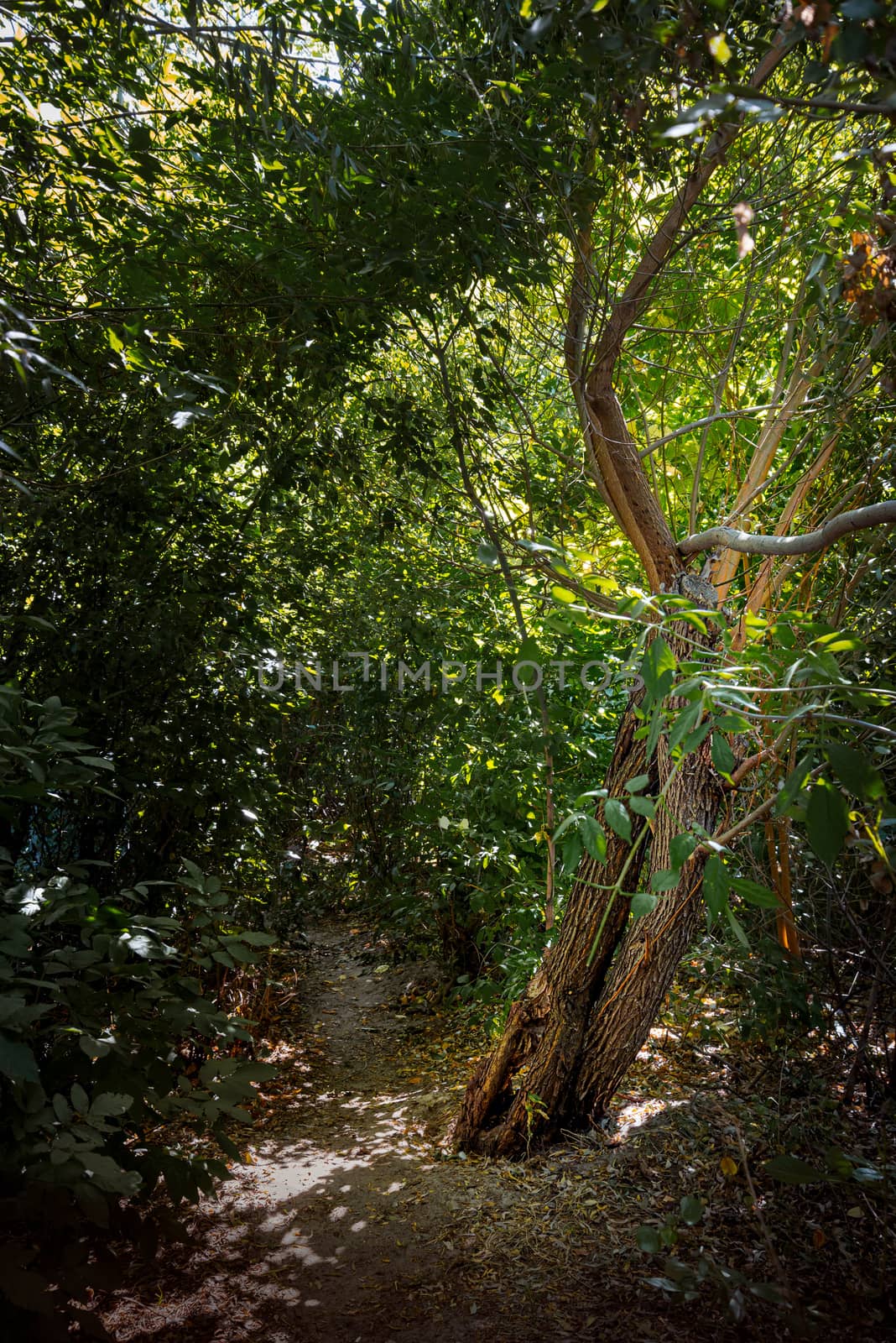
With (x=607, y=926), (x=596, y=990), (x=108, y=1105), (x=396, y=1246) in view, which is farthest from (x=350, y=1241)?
(x=108, y=1105)

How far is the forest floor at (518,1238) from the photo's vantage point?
7.04 ft

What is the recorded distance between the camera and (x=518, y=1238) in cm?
260

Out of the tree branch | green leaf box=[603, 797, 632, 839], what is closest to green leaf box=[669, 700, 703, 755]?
green leaf box=[603, 797, 632, 839]

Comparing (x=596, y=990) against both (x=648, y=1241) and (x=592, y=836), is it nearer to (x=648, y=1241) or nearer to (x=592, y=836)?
(x=648, y=1241)

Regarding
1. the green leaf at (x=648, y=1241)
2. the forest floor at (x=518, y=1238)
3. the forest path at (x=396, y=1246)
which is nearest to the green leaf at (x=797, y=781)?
the forest floor at (x=518, y=1238)

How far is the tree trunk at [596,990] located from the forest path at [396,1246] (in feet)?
0.55

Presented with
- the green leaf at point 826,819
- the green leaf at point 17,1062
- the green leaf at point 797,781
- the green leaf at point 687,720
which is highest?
the green leaf at point 687,720

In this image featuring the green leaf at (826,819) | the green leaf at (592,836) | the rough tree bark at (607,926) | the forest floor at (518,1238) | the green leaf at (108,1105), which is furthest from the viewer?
the rough tree bark at (607,926)

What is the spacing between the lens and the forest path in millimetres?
2205

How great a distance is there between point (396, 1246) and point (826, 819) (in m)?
2.27

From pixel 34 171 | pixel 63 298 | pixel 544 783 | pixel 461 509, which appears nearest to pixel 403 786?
pixel 544 783

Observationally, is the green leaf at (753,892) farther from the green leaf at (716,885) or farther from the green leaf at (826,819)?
the green leaf at (826,819)

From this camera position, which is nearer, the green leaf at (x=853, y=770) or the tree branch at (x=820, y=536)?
the green leaf at (x=853, y=770)

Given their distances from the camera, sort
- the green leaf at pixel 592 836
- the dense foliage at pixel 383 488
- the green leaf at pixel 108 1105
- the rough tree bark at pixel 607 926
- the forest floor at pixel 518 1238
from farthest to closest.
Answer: the rough tree bark at pixel 607 926 < the forest floor at pixel 518 1238 < the dense foliage at pixel 383 488 < the green leaf at pixel 108 1105 < the green leaf at pixel 592 836
